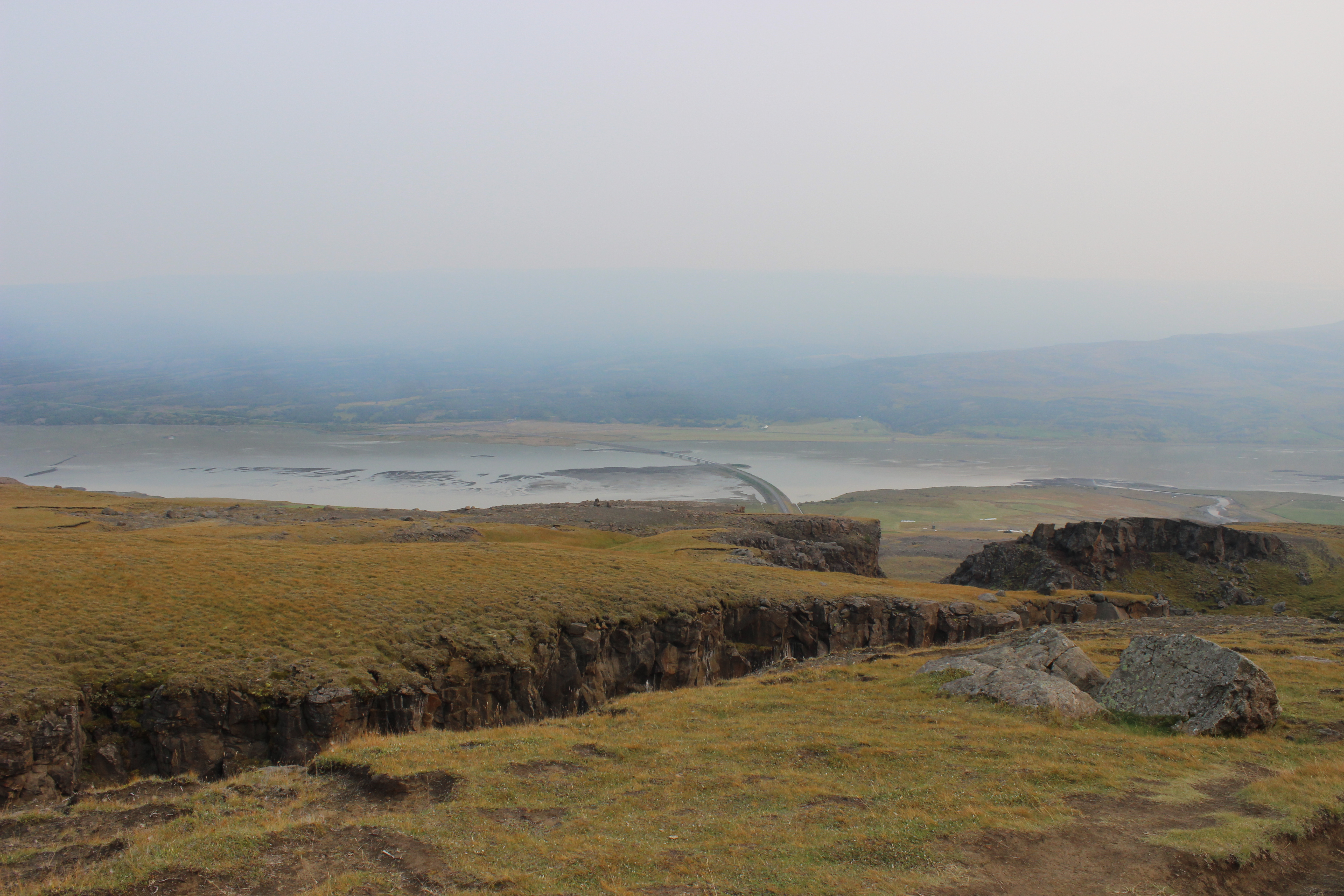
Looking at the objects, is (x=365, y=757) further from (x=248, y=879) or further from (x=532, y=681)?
(x=532, y=681)

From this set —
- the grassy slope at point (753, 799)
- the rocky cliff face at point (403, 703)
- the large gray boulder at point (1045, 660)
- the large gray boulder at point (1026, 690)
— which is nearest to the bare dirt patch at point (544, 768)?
the grassy slope at point (753, 799)

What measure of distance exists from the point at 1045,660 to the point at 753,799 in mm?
12701

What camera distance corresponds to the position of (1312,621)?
Result: 4116 cm

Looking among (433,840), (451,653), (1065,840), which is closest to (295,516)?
(451,653)

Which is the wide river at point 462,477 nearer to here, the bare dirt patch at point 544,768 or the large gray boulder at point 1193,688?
the bare dirt patch at point 544,768

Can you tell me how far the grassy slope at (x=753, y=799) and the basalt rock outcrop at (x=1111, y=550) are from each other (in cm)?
4811

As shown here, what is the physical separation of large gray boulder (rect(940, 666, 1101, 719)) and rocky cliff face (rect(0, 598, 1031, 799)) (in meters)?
12.7

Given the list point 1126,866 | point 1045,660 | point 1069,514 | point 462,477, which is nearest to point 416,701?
point 1126,866

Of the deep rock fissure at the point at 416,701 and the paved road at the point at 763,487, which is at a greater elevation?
the deep rock fissure at the point at 416,701

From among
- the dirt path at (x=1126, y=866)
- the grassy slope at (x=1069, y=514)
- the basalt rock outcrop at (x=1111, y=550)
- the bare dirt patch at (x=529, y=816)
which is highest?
the dirt path at (x=1126, y=866)

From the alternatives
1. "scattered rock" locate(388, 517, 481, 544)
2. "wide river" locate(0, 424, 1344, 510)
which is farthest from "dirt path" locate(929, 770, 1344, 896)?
"wide river" locate(0, 424, 1344, 510)

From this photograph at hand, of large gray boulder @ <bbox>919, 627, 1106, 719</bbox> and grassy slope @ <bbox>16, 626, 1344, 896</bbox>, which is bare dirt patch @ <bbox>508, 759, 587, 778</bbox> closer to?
grassy slope @ <bbox>16, 626, 1344, 896</bbox>

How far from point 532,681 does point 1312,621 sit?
1689 inches

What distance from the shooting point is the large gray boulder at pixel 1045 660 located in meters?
21.6
